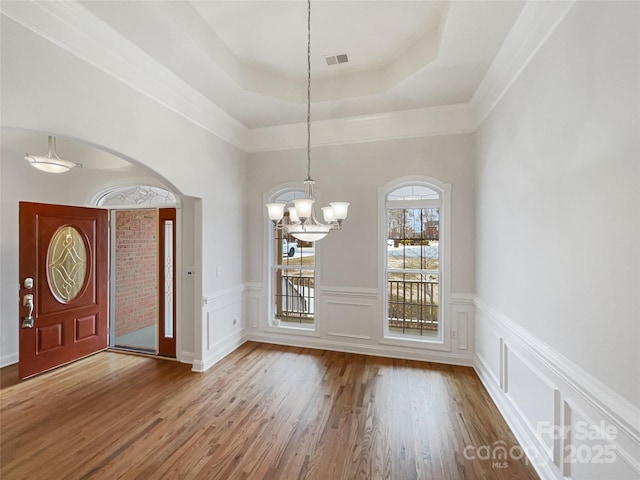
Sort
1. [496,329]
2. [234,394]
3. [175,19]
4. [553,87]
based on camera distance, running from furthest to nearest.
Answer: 1. [234,394]
2. [496,329]
3. [175,19]
4. [553,87]

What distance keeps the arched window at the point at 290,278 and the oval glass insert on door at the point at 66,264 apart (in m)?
2.62

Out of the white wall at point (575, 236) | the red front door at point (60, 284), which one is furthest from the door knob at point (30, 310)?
the white wall at point (575, 236)

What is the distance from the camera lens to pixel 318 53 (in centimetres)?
289

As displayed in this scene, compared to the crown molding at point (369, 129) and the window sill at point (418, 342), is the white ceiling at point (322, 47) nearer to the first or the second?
the crown molding at point (369, 129)

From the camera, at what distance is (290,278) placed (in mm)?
4418

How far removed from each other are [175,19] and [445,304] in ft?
13.6

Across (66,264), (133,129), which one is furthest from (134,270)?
(133,129)

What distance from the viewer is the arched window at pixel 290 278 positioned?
4324mm

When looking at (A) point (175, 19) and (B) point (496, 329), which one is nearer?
(A) point (175, 19)

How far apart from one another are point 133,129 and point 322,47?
2009mm

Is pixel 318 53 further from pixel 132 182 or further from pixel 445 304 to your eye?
pixel 445 304

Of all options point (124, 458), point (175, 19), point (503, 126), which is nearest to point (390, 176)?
point (503, 126)

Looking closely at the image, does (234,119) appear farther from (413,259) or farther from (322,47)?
(413,259)

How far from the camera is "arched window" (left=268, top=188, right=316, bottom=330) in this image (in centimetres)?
432
